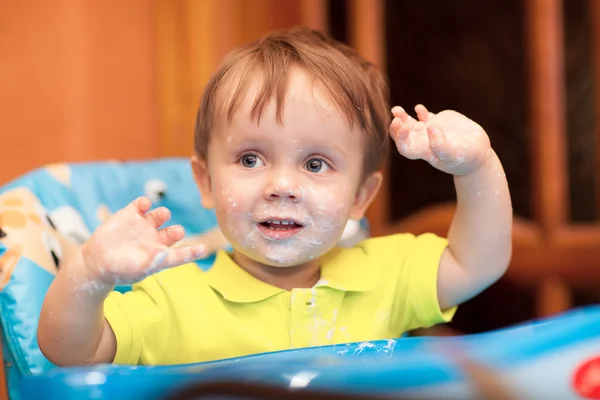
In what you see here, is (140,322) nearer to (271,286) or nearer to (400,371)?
(271,286)

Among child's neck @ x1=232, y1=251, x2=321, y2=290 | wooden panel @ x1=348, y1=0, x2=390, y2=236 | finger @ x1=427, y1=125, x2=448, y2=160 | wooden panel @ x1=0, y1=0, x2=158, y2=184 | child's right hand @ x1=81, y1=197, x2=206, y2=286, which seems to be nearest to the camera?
child's right hand @ x1=81, y1=197, x2=206, y2=286

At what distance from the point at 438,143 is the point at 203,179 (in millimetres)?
300

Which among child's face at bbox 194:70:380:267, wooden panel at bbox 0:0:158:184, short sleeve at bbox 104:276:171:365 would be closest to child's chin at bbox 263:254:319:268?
child's face at bbox 194:70:380:267

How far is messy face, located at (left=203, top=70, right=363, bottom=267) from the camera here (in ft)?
→ 2.40

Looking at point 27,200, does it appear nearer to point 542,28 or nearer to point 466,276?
point 466,276

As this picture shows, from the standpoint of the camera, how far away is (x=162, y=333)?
74cm

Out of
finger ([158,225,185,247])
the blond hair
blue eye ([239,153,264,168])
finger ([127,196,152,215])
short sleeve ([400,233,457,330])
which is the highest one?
the blond hair

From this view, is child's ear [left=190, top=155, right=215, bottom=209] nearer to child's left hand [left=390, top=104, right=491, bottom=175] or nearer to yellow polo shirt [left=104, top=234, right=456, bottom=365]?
yellow polo shirt [left=104, top=234, right=456, bottom=365]

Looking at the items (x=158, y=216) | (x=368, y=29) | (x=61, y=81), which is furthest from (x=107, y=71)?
(x=158, y=216)

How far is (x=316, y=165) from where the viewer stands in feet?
2.51

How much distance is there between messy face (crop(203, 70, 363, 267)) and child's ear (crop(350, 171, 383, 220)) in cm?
9

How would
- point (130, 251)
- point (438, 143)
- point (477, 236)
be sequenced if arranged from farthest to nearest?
point (477, 236) → point (438, 143) → point (130, 251)

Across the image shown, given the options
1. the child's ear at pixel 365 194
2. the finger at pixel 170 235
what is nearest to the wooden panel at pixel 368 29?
the child's ear at pixel 365 194

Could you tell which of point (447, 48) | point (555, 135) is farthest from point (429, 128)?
point (447, 48)
